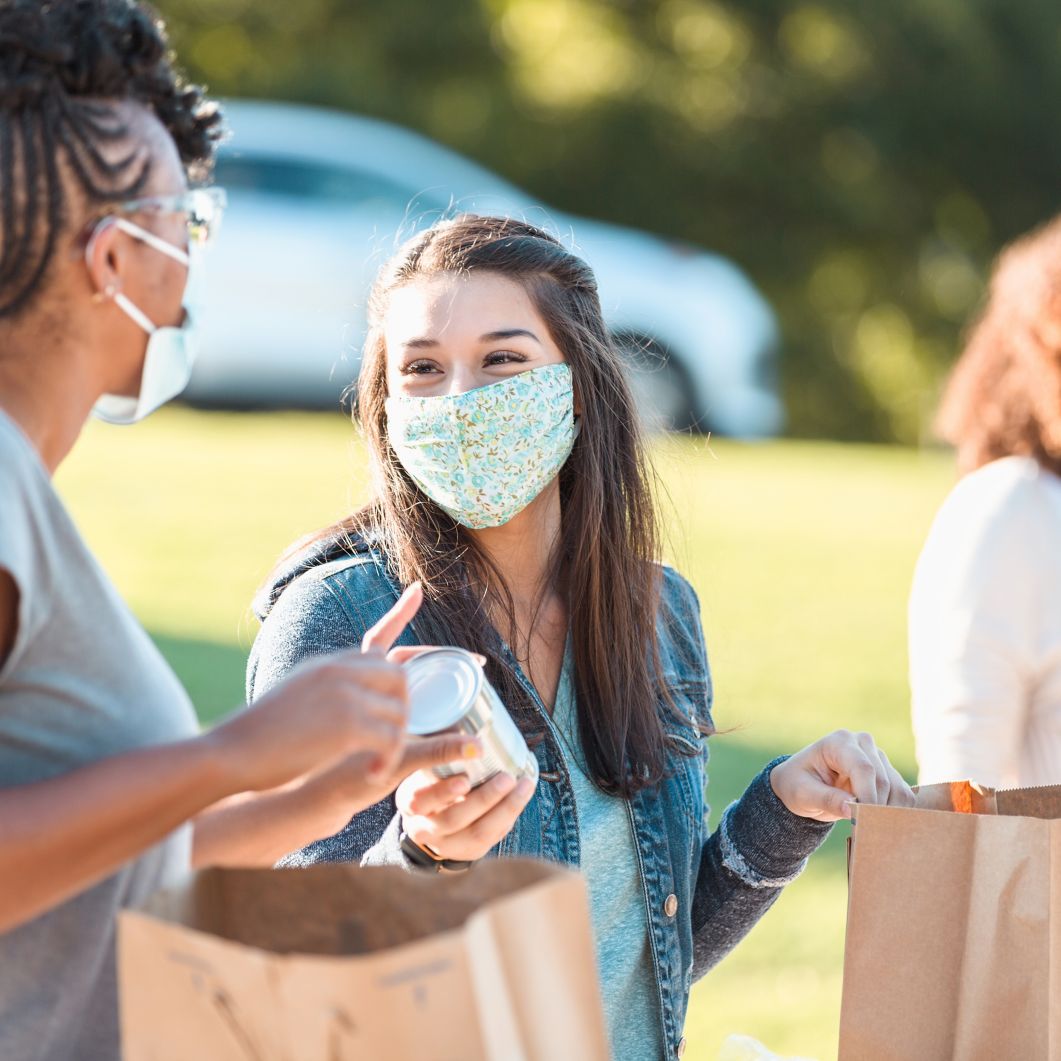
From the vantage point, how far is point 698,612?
2.82 m

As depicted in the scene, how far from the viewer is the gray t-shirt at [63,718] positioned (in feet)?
4.99

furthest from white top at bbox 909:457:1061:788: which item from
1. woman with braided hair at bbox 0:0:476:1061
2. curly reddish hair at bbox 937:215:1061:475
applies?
woman with braided hair at bbox 0:0:476:1061

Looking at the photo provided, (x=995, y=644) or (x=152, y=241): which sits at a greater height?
(x=152, y=241)

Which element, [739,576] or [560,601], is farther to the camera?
[739,576]

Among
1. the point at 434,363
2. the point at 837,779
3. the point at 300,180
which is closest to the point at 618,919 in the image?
the point at 837,779

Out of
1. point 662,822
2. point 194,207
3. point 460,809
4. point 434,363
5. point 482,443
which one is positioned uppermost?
point 194,207

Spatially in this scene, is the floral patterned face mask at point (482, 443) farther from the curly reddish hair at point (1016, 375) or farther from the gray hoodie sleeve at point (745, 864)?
the curly reddish hair at point (1016, 375)

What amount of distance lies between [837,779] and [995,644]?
2.61ft

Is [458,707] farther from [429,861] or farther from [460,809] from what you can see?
[429,861]

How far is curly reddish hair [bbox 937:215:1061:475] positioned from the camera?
129 inches

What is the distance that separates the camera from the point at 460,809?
75.8 inches

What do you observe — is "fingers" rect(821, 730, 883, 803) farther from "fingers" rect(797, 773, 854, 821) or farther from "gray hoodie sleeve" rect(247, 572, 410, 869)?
"gray hoodie sleeve" rect(247, 572, 410, 869)

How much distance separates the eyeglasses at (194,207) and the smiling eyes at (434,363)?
0.65m

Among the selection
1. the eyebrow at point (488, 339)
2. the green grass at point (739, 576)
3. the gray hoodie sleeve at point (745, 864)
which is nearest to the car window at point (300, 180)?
the green grass at point (739, 576)
